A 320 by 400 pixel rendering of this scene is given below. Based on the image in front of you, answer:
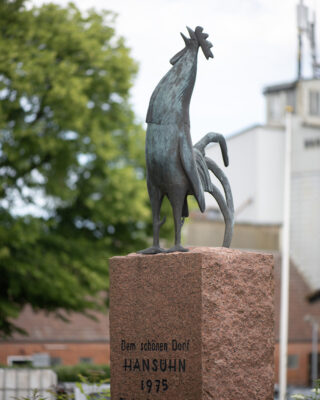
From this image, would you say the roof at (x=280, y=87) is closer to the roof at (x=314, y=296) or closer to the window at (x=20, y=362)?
the roof at (x=314, y=296)

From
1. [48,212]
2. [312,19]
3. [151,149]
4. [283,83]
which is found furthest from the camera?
[283,83]

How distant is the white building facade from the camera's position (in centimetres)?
3875

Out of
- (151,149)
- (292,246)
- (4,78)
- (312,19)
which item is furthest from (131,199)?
(292,246)

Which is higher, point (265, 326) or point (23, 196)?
point (23, 196)

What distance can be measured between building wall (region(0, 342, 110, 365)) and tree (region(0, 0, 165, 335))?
6694 mm

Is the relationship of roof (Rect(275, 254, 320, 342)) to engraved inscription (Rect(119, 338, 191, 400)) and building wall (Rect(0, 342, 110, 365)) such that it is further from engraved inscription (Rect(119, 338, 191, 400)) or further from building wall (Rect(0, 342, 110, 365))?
engraved inscription (Rect(119, 338, 191, 400))

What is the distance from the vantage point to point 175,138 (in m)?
7.95

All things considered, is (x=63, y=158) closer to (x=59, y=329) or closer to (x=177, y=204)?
(x=59, y=329)

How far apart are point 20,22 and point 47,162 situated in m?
3.31

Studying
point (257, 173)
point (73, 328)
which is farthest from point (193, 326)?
point (257, 173)

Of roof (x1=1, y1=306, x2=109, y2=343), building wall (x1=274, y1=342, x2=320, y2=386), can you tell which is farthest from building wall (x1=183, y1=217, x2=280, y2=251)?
roof (x1=1, y1=306, x2=109, y2=343)

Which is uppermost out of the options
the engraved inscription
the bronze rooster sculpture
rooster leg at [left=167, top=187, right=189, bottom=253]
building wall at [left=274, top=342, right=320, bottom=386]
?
the bronze rooster sculpture

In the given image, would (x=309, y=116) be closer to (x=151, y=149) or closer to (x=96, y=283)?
(x=96, y=283)

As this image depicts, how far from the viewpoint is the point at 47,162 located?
1983 cm
